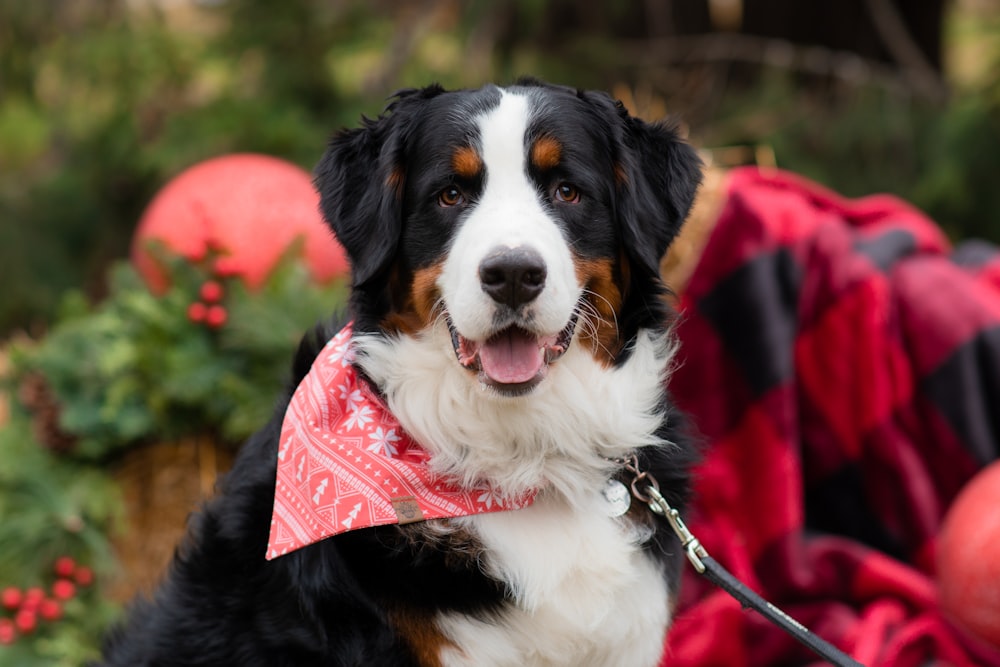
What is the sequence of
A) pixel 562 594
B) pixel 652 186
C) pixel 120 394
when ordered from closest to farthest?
pixel 562 594, pixel 652 186, pixel 120 394

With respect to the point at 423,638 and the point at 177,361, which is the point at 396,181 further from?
the point at 177,361

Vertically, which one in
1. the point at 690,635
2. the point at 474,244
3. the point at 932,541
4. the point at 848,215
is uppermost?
the point at 474,244

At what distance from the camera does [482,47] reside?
5934 mm

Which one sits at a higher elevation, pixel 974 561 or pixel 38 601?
pixel 974 561

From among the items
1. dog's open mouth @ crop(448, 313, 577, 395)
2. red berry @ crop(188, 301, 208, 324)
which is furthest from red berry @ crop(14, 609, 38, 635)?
dog's open mouth @ crop(448, 313, 577, 395)

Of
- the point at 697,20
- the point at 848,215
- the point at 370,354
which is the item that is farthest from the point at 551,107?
the point at 697,20

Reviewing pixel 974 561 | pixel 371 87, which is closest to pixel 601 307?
pixel 974 561

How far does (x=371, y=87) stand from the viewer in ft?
19.1

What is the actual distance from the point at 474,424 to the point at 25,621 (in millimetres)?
1930

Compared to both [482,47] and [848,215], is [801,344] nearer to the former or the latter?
[848,215]

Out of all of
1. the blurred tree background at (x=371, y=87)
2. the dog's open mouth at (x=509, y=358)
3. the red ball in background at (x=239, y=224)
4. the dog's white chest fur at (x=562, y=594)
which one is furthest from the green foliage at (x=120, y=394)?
the blurred tree background at (x=371, y=87)

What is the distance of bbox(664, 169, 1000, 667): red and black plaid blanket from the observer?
355 cm

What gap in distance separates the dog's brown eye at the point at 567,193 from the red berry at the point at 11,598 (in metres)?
2.34

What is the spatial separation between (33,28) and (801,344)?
4522 millimetres
